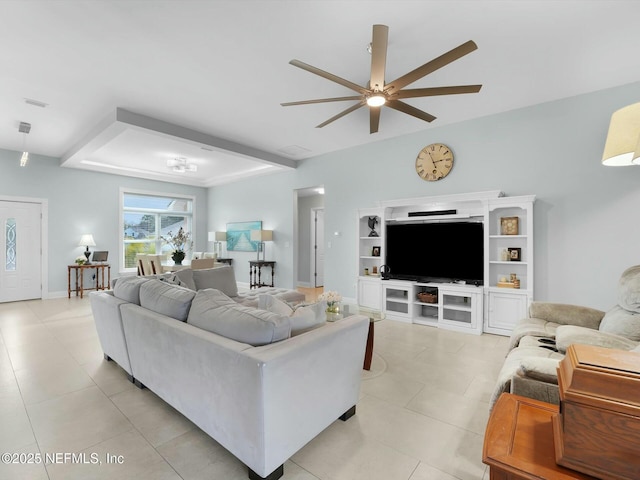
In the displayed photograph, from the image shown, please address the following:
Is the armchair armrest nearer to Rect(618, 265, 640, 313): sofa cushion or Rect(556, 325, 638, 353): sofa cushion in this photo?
Rect(618, 265, 640, 313): sofa cushion

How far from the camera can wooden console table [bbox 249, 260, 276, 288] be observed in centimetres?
744

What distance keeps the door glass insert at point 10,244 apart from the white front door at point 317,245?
645 cm

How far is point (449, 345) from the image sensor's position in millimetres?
3662

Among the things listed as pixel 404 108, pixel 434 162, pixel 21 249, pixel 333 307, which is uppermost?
pixel 404 108

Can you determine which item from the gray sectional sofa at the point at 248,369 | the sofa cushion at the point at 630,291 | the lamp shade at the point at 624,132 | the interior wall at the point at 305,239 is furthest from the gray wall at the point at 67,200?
the sofa cushion at the point at 630,291

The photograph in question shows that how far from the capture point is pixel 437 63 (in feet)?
7.44

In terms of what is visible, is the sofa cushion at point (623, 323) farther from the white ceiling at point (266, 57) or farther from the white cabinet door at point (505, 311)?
the white ceiling at point (266, 57)

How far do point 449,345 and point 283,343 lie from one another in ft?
9.09

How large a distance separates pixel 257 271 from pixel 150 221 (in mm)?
3253

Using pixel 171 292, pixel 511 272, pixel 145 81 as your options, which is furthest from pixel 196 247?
pixel 511 272

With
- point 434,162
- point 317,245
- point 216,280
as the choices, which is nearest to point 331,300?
point 216,280

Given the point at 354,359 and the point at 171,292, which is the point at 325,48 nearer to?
the point at 171,292

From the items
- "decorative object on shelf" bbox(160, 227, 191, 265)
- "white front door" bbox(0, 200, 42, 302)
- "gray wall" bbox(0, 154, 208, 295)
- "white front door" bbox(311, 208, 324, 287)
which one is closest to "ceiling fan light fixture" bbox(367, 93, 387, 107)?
"white front door" bbox(311, 208, 324, 287)

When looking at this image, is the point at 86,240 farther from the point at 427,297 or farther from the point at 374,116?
the point at 427,297
